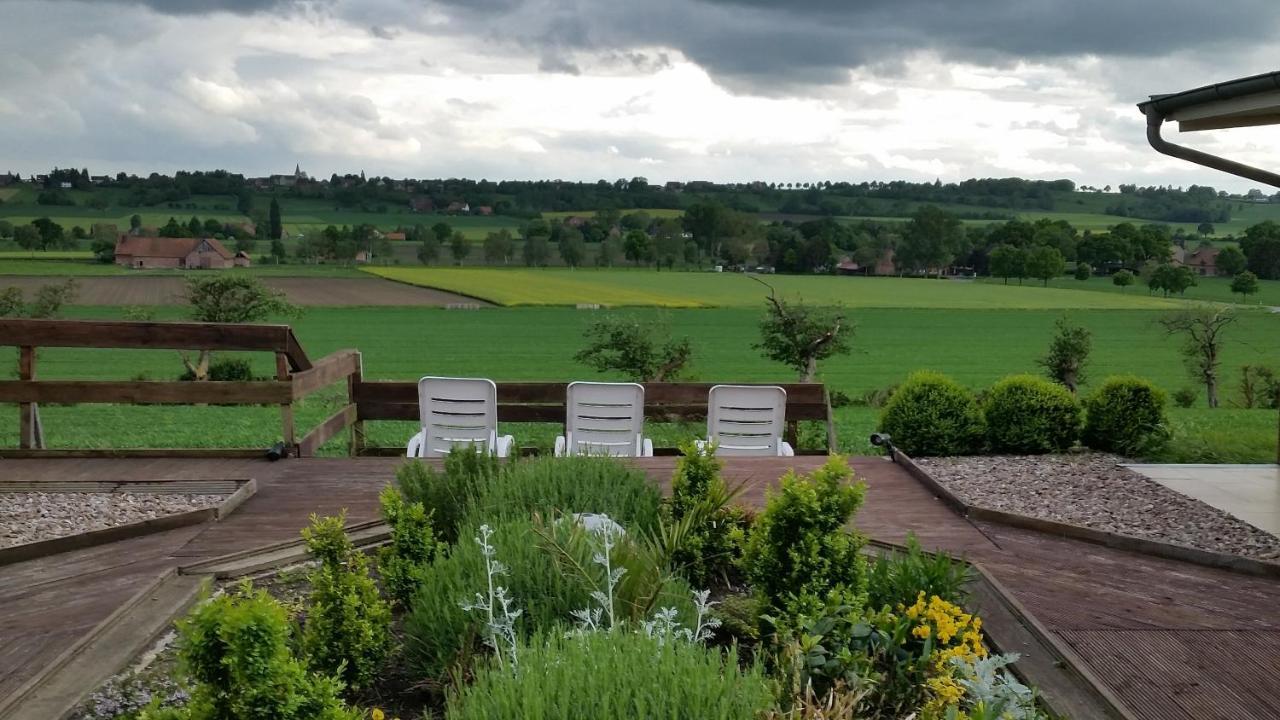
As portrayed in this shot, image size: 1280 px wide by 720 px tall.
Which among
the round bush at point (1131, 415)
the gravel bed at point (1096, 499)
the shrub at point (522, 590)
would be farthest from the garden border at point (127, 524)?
the round bush at point (1131, 415)

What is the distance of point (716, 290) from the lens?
171ft

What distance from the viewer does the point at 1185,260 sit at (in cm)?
4525

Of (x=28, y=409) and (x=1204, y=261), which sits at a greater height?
(x=1204, y=261)

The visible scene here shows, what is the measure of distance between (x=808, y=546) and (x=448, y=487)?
1.71 meters

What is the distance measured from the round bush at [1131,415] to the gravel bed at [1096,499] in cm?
25

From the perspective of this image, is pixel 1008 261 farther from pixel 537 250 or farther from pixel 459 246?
pixel 459 246

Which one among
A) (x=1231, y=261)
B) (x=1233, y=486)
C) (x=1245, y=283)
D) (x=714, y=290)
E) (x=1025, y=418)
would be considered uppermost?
(x=1231, y=261)

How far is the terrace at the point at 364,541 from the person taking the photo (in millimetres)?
3309

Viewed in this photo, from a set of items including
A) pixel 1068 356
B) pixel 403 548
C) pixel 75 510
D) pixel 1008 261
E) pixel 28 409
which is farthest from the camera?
pixel 1008 261

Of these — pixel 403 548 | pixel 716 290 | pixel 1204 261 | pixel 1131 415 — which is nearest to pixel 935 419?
pixel 1131 415

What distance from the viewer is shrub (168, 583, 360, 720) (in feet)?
6.73

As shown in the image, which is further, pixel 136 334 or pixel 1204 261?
pixel 1204 261

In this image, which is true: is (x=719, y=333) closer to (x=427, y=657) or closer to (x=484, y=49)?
(x=484, y=49)

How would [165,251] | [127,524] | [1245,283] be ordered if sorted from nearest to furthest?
[127,524]
[1245,283]
[165,251]
